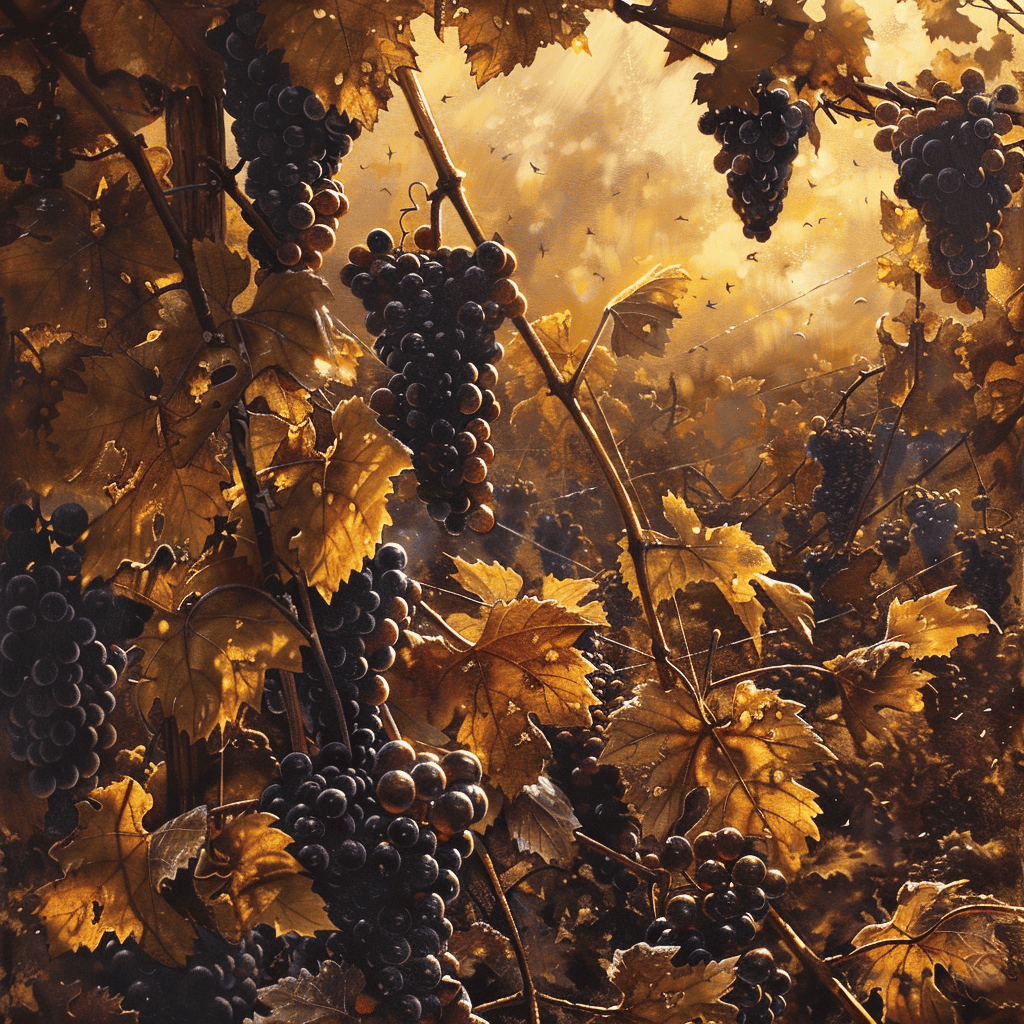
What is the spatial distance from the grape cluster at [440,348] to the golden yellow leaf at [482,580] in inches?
1.8

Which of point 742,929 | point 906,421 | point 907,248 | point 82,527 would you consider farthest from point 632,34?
point 742,929

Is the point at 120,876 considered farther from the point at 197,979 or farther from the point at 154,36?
the point at 154,36

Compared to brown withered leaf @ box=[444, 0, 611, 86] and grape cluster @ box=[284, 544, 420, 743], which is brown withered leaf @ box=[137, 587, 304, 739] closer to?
grape cluster @ box=[284, 544, 420, 743]

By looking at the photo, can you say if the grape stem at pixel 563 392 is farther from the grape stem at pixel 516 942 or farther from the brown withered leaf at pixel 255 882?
the brown withered leaf at pixel 255 882

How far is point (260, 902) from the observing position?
62 centimetres

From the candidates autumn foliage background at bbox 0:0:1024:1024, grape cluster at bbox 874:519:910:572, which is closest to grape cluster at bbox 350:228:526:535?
autumn foliage background at bbox 0:0:1024:1024

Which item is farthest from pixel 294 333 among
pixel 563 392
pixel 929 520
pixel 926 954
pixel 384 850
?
pixel 926 954

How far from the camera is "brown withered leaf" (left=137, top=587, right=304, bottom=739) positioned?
59 cm

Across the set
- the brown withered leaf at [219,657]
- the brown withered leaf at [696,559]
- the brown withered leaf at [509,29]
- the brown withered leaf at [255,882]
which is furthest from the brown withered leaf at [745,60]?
the brown withered leaf at [255,882]

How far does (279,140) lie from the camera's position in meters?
0.64

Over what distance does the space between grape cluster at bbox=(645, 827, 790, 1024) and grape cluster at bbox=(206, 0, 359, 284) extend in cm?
56

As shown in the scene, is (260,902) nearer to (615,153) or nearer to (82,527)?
(82,527)

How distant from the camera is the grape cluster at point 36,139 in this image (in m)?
0.64

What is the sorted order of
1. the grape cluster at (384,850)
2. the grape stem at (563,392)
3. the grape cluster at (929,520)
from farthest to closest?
the grape cluster at (929,520)
the grape stem at (563,392)
the grape cluster at (384,850)
